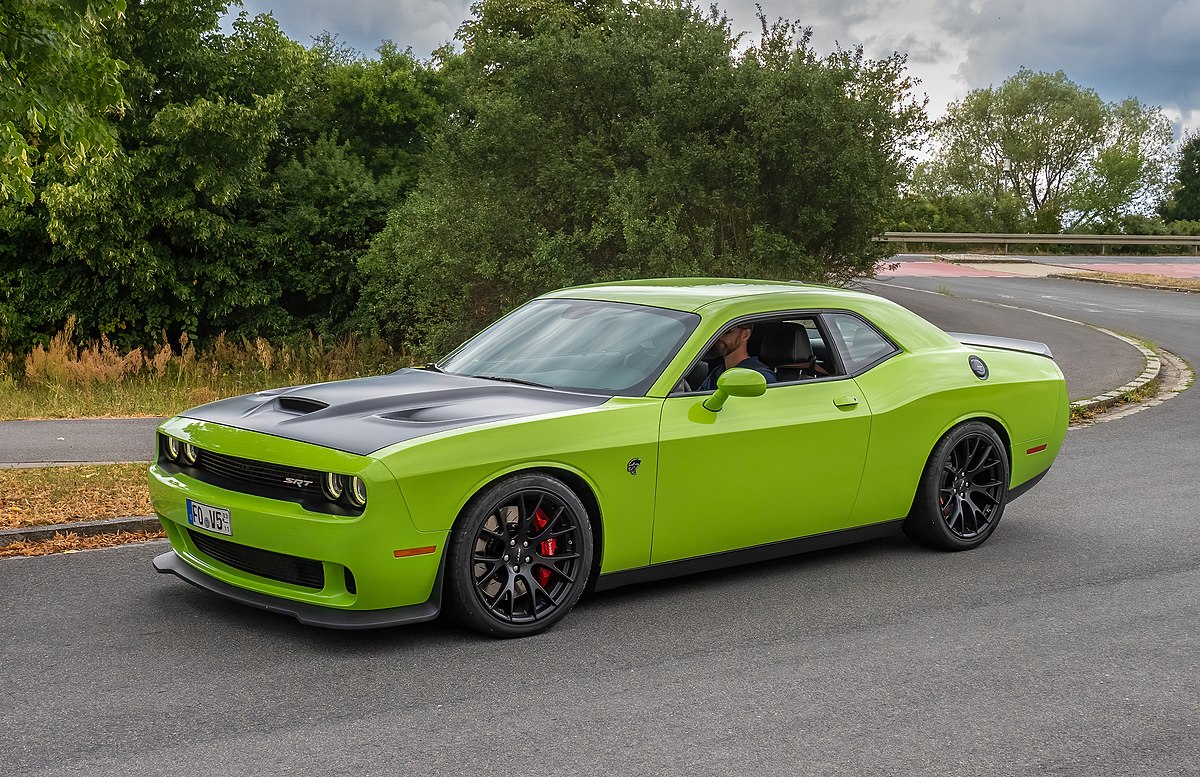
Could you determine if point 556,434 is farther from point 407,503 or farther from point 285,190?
point 285,190

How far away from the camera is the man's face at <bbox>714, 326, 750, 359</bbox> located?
674 cm

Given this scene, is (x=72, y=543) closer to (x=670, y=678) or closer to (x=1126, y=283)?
(x=670, y=678)

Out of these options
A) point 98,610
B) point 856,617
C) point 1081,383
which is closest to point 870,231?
point 1081,383

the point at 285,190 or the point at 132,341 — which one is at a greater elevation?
the point at 285,190

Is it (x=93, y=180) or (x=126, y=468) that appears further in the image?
(x=93, y=180)

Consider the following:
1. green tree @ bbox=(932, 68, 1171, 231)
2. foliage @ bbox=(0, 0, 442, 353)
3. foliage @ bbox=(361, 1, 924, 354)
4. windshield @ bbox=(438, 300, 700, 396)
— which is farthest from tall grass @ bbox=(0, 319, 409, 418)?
green tree @ bbox=(932, 68, 1171, 231)

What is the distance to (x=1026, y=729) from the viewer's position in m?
4.67

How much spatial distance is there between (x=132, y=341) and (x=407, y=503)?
21022 millimetres

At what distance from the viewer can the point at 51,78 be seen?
10.4m

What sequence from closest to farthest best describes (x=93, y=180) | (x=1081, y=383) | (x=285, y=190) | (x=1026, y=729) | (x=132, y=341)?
1. (x=1026, y=729)
2. (x=1081, y=383)
3. (x=93, y=180)
4. (x=132, y=341)
5. (x=285, y=190)

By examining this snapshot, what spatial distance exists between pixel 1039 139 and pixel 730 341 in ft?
241

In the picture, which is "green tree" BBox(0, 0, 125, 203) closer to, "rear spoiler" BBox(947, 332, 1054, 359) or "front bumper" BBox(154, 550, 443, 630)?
"front bumper" BBox(154, 550, 443, 630)

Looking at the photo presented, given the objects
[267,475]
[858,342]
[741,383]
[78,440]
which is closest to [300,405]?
[267,475]

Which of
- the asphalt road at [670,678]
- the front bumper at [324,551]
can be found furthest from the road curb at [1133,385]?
the front bumper at [324,551]
